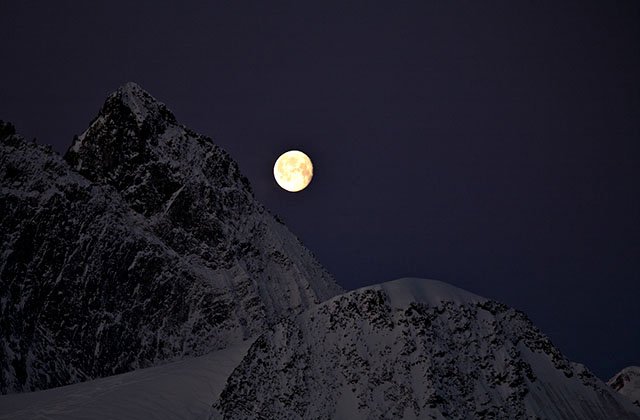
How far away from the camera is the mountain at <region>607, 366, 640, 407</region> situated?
312 feet

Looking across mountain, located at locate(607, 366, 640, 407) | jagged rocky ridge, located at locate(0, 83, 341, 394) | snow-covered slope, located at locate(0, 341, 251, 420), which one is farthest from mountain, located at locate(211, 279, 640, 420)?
mountain, located at locate(607, 366, 640, 407)

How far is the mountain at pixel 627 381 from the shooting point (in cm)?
9506

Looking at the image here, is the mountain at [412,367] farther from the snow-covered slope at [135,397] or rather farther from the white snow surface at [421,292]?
the snow-covered slope at [135,397]

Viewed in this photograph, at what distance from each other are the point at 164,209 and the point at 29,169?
12899mm

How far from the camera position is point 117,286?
56906 mm

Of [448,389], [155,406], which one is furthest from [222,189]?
[448,389]

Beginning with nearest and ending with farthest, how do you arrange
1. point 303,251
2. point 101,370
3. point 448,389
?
1. point 448,389
2. point 101,370
3. point 303,251

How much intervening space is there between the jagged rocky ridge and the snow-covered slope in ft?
20.1

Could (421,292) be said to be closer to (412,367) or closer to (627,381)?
(412,367)

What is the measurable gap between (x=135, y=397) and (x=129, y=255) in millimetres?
20313

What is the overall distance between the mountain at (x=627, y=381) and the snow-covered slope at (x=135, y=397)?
233ft

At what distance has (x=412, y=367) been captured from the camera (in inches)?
1496

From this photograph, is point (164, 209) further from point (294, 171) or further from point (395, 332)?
point (395, 332)

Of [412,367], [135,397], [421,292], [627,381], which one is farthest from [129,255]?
[627,381]
